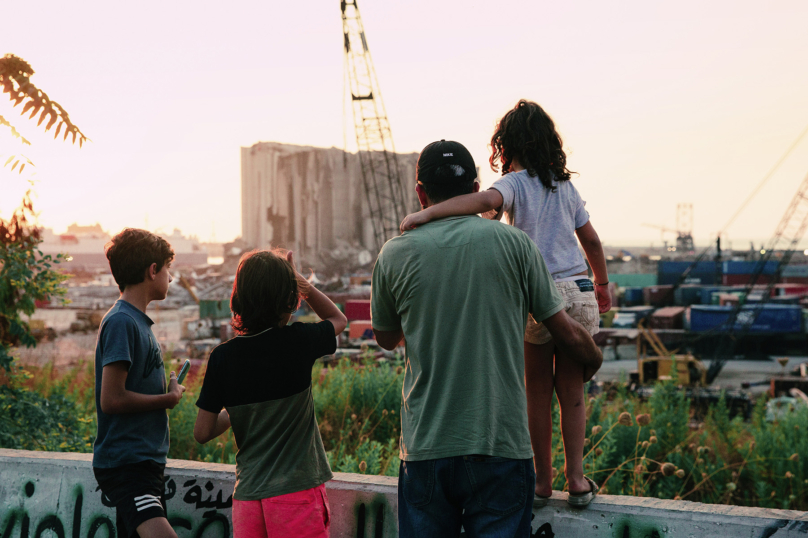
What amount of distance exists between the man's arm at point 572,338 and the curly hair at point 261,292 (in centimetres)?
86

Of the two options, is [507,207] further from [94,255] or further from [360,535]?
[94,255]

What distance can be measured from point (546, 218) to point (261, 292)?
1.10m

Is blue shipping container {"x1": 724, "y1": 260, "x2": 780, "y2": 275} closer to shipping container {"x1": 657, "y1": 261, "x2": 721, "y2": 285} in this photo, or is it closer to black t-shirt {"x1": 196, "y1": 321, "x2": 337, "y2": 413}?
shipping container {"x1": 657, "y1": 261, "x2": 721, "y2": 285}

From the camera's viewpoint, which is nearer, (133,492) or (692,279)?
(133,492)

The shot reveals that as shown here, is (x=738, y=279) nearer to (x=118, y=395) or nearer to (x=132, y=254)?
(x=132, y=254)

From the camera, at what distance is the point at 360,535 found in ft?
9.17

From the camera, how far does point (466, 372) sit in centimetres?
174

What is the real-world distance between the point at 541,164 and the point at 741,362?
3897 cm

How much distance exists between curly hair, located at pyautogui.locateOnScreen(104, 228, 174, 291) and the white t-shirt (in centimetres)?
134

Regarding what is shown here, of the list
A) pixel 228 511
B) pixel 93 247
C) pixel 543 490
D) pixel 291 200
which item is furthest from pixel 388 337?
pixel 93 247

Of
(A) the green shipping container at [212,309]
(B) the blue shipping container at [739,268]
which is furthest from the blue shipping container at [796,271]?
(A) the green shipping container at [212,309]

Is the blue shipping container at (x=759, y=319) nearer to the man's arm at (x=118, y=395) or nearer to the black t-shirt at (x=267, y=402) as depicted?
the black t-shirt at (x=267, y=402)

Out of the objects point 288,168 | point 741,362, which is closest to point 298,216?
point 288,168

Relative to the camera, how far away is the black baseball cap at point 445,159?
190 cm
